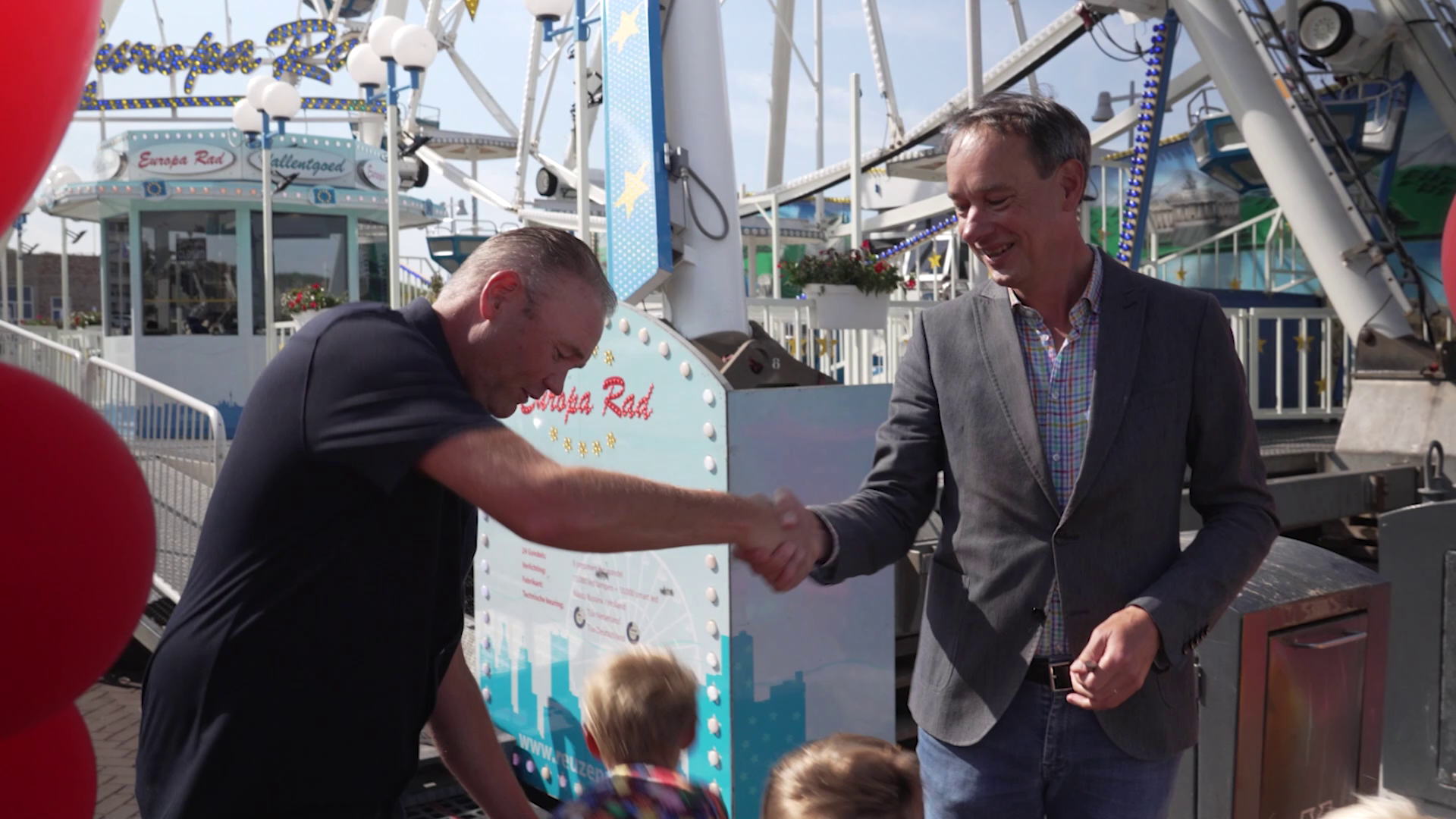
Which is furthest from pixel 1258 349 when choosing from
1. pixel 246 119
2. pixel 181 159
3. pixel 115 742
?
pixel 181 159

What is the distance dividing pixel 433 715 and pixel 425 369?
0.86 metres

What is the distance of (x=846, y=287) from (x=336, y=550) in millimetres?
7046

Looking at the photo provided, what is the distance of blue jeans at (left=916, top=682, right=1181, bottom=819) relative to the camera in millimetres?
2064

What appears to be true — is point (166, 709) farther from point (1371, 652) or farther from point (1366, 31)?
point (1366, 31)

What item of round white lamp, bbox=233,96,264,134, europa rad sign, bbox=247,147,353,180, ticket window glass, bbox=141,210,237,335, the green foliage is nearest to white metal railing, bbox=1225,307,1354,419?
the green foliage

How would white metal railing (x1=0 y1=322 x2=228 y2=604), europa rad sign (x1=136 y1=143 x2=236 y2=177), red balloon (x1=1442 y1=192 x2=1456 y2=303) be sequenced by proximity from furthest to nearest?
europa rad sign (x1=136 y1=143 x2=236 y2=177)
white metal railing (x1=0 y1=322 x2=228 y2=604)
red balloon (x1=1442 y1=192 x2=1456 y2=303)

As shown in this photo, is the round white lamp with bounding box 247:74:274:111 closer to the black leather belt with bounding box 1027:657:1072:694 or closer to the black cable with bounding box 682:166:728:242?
the black cable with bounding box 682:166:728:242

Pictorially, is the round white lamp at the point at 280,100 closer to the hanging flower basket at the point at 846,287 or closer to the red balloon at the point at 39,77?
the hanging flower basket at the point at 846,287

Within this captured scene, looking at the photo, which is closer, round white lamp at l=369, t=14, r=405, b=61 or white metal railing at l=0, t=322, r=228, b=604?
white metal railing at l=0, t=322, r=228, b=604

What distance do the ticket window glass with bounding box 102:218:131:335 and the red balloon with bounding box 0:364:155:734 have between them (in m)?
17.6

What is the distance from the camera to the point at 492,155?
30.8m

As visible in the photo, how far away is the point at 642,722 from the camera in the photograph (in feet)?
8.11

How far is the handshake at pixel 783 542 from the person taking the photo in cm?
197

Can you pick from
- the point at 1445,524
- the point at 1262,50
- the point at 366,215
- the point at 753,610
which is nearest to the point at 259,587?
the point at 753,610
